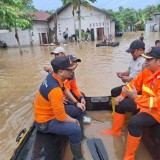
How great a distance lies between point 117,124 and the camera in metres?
3.62

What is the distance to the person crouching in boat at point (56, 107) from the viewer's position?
2635mm

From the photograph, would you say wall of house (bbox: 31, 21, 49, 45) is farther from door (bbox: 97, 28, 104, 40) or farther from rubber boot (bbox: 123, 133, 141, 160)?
Result: rubber boot (bbox: 123, 133, 141, 160)

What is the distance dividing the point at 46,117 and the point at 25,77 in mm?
7126

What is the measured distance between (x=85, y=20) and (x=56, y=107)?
98.6 feet

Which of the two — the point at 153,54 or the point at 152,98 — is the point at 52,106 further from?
the point at 153,54

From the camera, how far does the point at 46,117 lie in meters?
2.86

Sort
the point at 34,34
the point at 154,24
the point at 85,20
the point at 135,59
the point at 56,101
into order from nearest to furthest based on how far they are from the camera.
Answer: the point at 56,101 → the point at 135,59 → the point at 34,34 → the point at 85,20 → the point at 154,24

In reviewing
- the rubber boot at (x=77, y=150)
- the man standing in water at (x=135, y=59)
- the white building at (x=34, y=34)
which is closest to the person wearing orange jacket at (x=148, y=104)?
the rubber boot at (x=77, y=150)

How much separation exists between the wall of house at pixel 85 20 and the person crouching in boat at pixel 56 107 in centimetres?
2839

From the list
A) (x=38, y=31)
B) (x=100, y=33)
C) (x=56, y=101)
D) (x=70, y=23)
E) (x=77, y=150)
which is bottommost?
(x=77, y=150)

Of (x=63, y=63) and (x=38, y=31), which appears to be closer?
(x=63, y=63)

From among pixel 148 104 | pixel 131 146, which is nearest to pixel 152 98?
pixel 148 104

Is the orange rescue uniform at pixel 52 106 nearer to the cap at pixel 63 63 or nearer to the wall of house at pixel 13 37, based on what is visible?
the cap at pixel 63 63

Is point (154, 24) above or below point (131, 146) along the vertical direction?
above
